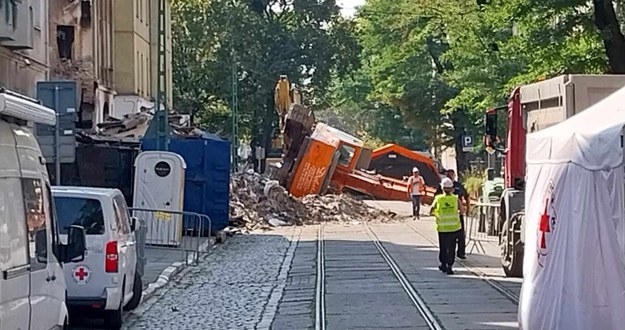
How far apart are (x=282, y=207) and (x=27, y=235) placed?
33192 millimetres

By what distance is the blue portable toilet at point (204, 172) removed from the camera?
1246 inches

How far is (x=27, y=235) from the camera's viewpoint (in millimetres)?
8492

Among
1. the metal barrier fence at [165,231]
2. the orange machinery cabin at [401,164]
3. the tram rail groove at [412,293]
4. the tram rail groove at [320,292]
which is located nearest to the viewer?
the tram rail groove at [412,293]

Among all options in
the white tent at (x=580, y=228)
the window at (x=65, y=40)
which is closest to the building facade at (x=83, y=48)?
the window at (x=65, y=40)

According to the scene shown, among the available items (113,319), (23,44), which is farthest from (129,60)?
(113,319)

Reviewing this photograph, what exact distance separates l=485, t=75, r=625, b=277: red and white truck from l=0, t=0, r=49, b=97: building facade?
13.3m

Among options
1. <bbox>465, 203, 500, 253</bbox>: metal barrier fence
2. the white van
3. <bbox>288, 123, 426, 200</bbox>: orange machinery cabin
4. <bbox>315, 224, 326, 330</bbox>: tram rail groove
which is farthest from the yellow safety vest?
<bbox>288, 123, 426, 200</bbox>: orange machinery cabin

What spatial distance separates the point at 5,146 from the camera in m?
8.36

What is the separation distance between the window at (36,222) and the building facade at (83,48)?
110 feet

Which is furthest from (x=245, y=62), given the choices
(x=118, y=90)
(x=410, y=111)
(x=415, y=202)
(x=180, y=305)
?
(x=180, y=305)

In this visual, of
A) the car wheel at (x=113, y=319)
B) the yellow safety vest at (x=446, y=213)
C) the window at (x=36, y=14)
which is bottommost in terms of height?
the car wheel at (x=113, y=319)

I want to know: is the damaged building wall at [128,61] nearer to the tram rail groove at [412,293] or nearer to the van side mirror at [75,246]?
the tram rail groove at [412,293]

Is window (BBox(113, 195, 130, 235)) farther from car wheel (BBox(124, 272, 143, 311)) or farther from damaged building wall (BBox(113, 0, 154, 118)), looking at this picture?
damaged building wall (BBox(113, 0, 154, 118))

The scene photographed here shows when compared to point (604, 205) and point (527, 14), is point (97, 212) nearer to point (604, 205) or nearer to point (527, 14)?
point (604, 205)
